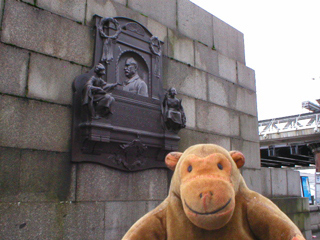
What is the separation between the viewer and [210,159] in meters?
2.53

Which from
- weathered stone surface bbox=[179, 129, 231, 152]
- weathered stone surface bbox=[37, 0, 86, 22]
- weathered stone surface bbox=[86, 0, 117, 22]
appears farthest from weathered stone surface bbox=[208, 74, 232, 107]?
weathered stone surface bbox=[37, 0, 86, 22]

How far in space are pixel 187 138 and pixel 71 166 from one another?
2.60 meters

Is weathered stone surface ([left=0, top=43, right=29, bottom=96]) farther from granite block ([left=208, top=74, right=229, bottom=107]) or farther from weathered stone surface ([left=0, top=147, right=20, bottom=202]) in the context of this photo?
granite block ([left=208, top=74, right=229, bottom=107])

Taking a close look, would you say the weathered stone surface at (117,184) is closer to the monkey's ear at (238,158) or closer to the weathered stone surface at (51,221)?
the weathered stone surface at (51,221)

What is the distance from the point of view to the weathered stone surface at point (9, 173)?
4008mm

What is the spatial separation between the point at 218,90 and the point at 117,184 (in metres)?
3.59

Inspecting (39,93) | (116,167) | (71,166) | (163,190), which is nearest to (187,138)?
(163,190)

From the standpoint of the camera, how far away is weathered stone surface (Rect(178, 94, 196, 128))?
6.54m

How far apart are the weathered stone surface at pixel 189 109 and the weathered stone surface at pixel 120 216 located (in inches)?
81.8

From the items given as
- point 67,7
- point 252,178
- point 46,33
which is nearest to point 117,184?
point 46,33

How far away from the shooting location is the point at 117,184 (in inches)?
199

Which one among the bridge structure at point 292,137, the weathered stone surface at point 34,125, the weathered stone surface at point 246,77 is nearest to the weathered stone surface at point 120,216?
the weathered stone surface at point 34,125

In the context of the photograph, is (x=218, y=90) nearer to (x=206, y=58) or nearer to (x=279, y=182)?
(x=206, y=58)

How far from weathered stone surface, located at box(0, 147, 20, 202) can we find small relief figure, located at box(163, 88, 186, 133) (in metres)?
2.58
